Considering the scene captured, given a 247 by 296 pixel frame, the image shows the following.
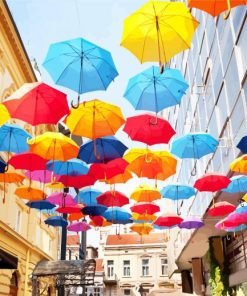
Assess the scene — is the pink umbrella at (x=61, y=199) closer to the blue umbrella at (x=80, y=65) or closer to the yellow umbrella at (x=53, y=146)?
the yellow umbrella at (x=53, y=146)

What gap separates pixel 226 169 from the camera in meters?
13.7

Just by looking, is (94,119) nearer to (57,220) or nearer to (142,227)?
(57,220)

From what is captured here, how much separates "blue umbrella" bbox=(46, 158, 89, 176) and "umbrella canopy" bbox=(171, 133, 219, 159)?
9.09 ft

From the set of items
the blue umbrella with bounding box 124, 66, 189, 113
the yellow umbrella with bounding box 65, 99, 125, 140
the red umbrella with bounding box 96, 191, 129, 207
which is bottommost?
the red umbrella with bounding box 96, 191, 129, 207

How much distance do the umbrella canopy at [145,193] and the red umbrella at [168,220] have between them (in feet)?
4.06

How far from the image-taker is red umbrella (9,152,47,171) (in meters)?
11.4

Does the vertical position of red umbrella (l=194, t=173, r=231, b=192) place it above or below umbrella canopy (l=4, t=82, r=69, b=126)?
→ below

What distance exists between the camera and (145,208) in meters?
14.2

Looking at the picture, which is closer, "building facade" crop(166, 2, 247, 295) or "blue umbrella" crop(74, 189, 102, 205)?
"building facade" crop(166, 2, 247, 295)

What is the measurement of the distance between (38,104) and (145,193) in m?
6.27

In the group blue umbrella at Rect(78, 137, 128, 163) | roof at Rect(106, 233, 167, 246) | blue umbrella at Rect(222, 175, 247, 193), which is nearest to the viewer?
blue umbrella at Rect(78, 137, 128, 163)

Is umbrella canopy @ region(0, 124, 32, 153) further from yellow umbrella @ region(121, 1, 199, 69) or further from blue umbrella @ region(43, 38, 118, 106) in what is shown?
yellow umbrella @ region(121, 1, 199, 69)

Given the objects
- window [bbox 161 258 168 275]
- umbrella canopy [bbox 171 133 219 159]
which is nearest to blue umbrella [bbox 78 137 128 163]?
umbrella canopy [bbox 171 133 219 159]

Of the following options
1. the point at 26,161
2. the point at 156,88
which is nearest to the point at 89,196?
the point at 26,161
